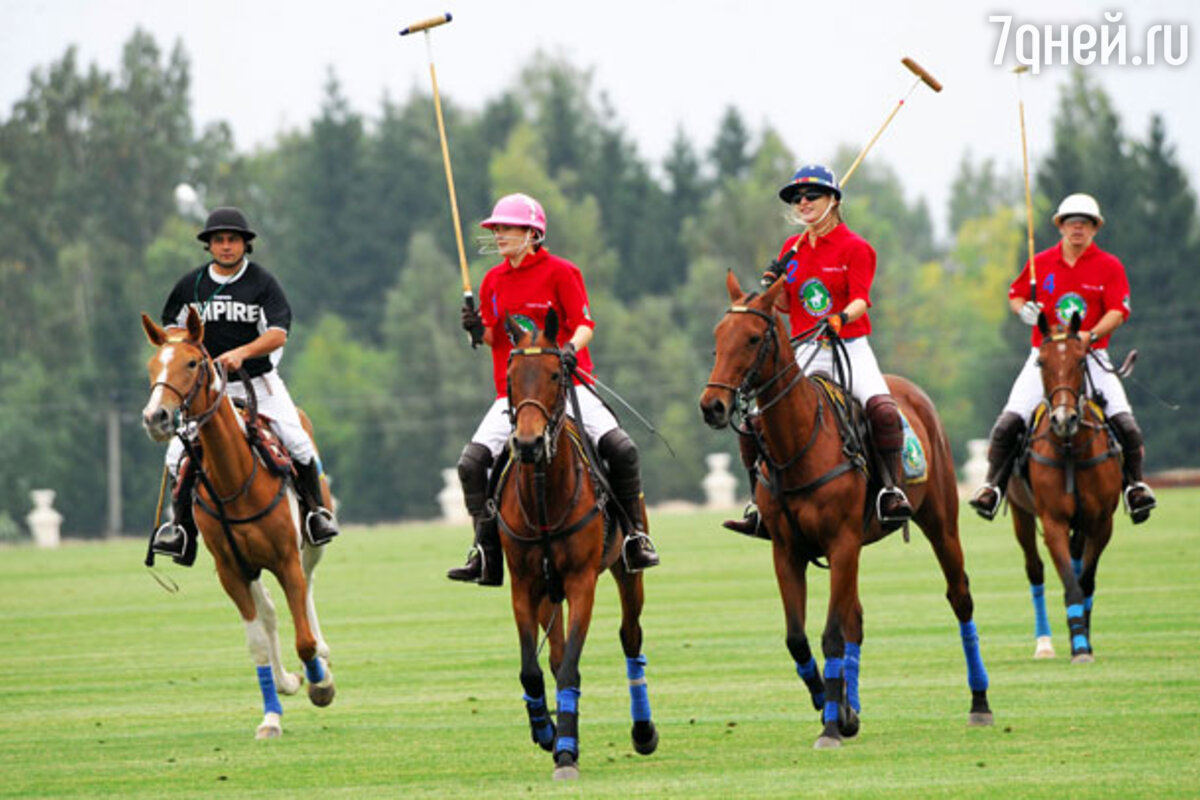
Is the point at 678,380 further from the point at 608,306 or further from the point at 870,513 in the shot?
the point at 870,513

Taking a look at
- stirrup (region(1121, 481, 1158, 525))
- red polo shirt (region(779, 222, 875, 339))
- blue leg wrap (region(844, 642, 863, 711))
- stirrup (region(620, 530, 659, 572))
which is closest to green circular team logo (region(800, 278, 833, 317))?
red polo shirt (region(779, 222, 875, 339))

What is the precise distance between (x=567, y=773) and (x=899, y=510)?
2737mm

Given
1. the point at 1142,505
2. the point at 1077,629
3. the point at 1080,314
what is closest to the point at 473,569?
the point at 1077,629

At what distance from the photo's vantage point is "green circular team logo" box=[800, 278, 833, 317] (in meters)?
13.1

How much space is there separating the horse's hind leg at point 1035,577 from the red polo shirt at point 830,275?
13.2ft

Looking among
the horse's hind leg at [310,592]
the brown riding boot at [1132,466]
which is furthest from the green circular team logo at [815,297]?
the brown riding boot at [1132,466]

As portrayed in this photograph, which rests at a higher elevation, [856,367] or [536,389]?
[536,389]

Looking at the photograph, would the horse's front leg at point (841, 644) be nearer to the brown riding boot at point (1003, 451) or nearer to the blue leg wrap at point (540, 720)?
the blue leg wrap at point (540, 720)

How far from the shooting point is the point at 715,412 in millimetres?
11117

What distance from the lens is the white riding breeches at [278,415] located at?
14312 millimetres

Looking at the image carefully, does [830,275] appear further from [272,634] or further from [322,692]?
[272,634]

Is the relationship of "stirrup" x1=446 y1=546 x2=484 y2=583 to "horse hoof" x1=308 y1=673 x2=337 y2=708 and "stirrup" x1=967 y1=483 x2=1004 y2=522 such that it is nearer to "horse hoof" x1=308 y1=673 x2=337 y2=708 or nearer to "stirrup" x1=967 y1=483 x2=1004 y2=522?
"horse hoof" x1=308 y1=673 x2=337 y2=708

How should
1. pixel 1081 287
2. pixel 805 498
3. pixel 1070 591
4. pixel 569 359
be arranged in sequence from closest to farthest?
pixel 569 359
pixel 805 498
pixel 1070 591
pixel 1081 287

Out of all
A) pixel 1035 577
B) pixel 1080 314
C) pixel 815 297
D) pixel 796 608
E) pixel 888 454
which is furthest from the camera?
pixel 1080 314
